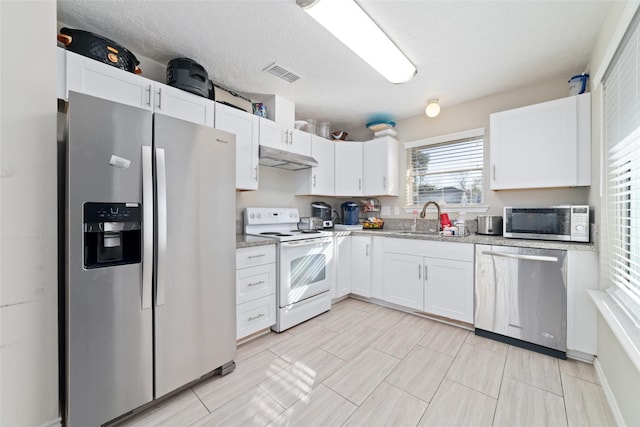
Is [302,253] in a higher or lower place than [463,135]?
lower

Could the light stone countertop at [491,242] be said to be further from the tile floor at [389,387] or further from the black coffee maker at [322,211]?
the black coffee maker at [322,211]

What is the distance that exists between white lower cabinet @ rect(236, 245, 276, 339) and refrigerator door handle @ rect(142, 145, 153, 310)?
2.33 feet

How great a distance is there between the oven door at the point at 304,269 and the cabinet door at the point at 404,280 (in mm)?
650

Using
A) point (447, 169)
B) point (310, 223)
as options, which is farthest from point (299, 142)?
point (447, 169)

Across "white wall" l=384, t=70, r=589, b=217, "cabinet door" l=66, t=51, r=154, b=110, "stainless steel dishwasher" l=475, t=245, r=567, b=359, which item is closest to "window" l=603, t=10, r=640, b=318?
"stainless steel dishwasher" l=475, t=245, r=567, b=359

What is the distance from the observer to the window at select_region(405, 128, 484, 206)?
2904 millimetres

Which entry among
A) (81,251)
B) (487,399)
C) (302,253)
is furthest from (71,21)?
(487,399)

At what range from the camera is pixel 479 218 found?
2.57m

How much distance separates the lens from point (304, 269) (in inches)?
100.0

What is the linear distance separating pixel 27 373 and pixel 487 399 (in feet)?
7.79

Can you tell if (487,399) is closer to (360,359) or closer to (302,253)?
(360,359)

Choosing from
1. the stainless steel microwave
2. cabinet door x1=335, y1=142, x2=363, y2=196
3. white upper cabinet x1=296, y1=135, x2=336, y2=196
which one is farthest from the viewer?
cabinet door x1=335, y1=142, x2=363, y2=196

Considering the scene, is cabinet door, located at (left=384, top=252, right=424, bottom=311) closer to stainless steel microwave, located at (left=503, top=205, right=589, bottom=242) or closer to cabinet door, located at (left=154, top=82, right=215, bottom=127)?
stainless steel microwave, located at (left=503, top=205, right=589, bottom=242)

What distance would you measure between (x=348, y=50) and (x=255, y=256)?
185cm
